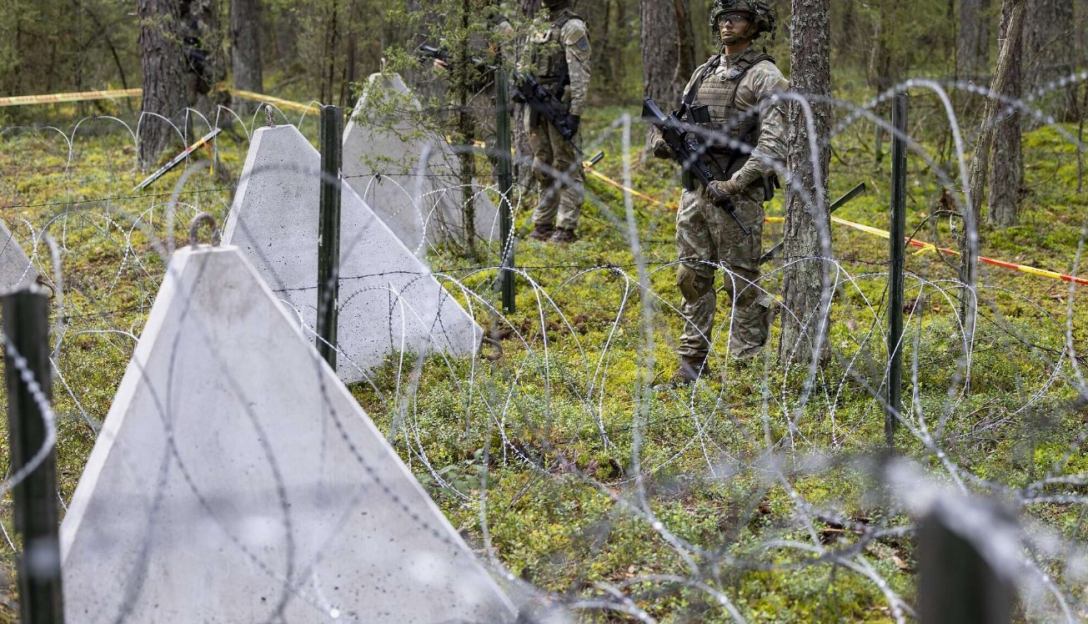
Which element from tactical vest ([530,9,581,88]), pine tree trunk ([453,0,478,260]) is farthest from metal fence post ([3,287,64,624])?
tactical vest ([530,9,581,88])

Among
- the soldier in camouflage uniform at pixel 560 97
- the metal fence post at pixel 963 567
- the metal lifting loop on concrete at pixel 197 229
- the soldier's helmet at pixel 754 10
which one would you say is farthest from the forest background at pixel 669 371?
the metal lifting loop on concrete at pixel 197 229

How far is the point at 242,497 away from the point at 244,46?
14.7 metres

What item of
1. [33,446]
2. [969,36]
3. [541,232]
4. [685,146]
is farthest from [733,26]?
[969,36]

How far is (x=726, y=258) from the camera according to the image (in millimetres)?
5766

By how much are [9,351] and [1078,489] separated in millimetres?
3815

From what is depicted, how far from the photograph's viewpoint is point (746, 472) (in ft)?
14.3

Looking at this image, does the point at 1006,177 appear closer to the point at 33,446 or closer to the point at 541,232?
the point at 541,232

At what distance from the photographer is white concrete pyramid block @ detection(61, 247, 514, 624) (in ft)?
9.57

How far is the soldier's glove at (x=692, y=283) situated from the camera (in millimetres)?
5836

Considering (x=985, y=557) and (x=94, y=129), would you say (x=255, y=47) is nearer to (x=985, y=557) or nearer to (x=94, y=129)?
(x=94, y=129)

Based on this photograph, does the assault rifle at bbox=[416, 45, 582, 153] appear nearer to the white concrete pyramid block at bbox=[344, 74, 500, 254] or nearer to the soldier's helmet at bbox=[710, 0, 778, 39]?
the white concrete pyramid block at bbox=[344, 74, 500, 254]

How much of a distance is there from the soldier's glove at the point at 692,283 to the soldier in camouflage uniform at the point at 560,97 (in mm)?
2245

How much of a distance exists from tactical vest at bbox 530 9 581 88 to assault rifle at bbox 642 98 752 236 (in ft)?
8.42

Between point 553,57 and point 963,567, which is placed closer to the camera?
point 963,567
